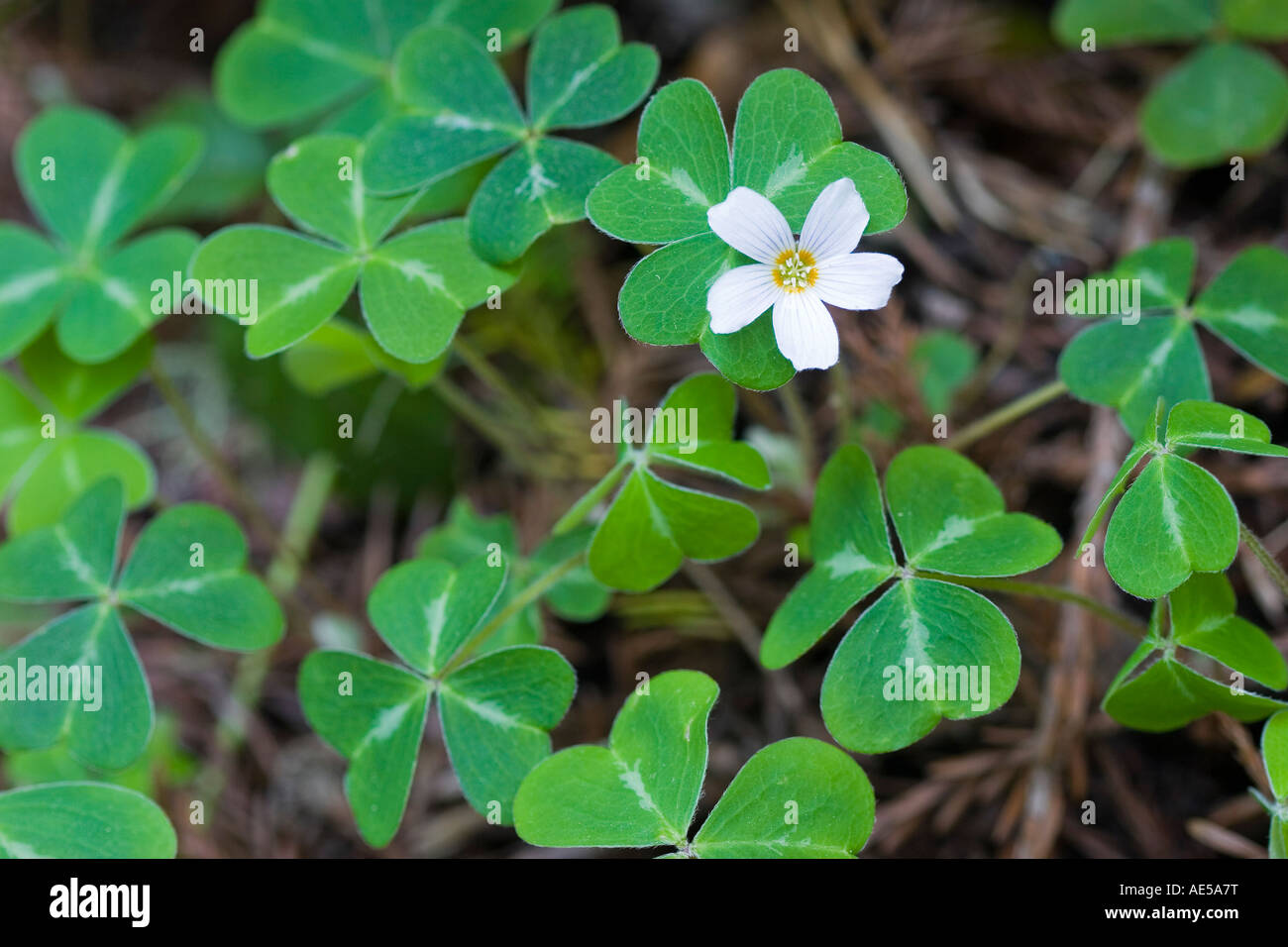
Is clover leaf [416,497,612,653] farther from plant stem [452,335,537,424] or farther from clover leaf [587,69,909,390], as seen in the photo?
clover leaf [587,69,909,390]

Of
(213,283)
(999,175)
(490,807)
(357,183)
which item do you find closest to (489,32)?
(357,183)

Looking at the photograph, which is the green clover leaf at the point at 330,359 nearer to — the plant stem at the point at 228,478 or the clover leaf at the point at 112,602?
the plant stem at the point at 228,478

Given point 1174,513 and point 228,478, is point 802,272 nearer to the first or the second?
point 1174,513

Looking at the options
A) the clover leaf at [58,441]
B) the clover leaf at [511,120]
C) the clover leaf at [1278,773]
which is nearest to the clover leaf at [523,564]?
the clover leaf at [511,120]

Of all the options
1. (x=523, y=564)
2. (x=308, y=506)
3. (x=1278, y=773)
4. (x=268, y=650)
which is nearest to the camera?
(x=1278, y=773)

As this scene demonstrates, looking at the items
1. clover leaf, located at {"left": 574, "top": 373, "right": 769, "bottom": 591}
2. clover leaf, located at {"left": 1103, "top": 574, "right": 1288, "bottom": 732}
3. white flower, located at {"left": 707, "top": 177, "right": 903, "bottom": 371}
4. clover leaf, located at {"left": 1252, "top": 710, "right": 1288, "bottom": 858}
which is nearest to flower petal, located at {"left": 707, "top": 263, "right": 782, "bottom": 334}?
white flower, located at {"left": 707, "top": 177, "right": 903, "bottom": 371}

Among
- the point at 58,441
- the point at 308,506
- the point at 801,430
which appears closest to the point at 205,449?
the point at 58,441
